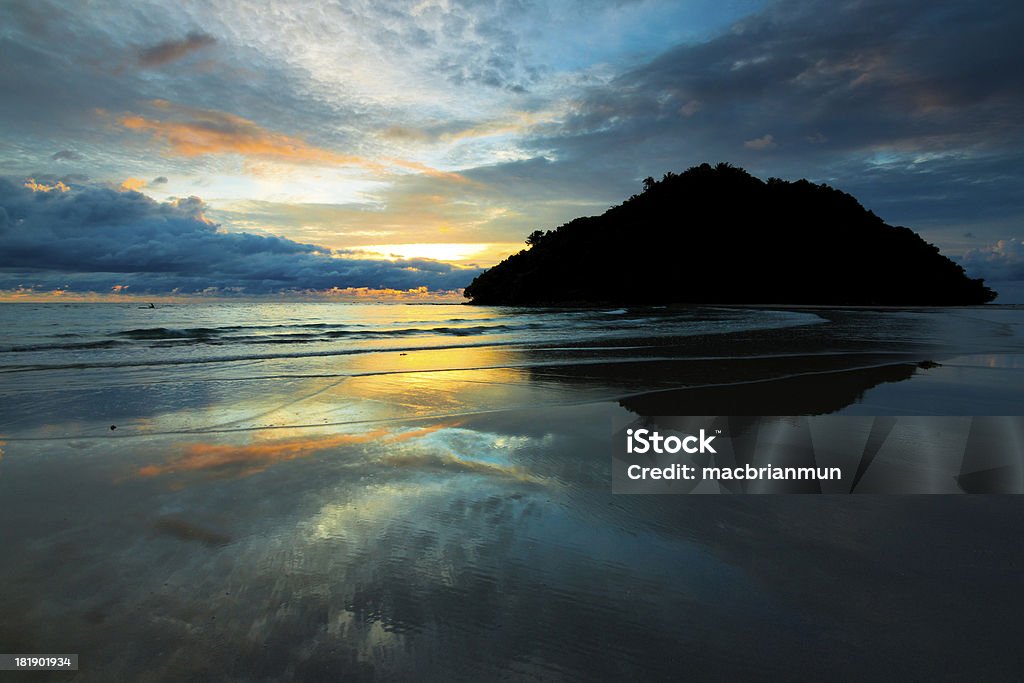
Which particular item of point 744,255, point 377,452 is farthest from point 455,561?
point 744,255

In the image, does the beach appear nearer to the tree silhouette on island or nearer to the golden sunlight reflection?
the golden sunlight reflection

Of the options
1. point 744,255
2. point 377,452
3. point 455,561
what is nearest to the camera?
point 455,561

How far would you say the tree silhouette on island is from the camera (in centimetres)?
9069

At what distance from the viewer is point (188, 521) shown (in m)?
3.27

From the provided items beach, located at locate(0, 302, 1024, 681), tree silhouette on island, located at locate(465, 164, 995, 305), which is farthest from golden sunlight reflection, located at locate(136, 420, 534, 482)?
tree silhouette on island, located at locate(465, 164, 995, 305)

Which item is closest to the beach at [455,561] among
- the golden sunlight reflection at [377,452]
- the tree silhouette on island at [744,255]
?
the golden sunlight reflection at [377,452]

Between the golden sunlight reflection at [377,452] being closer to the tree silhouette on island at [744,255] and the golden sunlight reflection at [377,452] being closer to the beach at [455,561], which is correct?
the beach at [455,561]

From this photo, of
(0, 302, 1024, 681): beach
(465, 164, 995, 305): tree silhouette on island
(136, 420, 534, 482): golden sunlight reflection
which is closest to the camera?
(0, 302, 1024, 681): beach

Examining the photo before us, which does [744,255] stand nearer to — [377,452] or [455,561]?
[377,452]

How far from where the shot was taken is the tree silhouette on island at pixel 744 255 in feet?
298

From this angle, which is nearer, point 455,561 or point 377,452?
point 455,561

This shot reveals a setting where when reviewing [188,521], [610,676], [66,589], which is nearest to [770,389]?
[610,676]

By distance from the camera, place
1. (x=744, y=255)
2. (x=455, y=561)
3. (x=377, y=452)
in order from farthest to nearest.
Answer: (x=744, y=255), (x=377, y=452), (x=455, y=561)

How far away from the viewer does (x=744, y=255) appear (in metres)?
97.6
